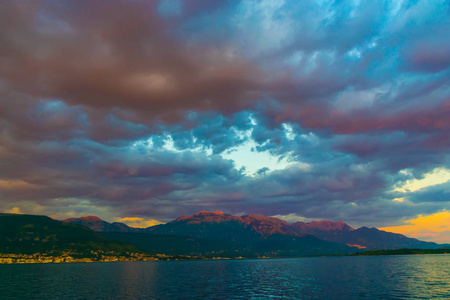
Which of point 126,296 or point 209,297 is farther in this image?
point 126,296

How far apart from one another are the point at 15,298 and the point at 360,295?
109 meters

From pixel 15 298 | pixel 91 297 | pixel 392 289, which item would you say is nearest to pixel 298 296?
pixel 392 289

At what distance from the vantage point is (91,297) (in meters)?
103

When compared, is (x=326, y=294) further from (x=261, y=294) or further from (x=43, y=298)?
(x=43, y=298)

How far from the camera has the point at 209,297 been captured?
9806 cm

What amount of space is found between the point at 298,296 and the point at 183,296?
3654cm

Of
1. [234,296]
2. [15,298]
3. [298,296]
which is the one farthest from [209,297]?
[15,298]

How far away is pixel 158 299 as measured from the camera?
3794 inches

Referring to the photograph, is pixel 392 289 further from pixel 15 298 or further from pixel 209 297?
pixel 15 298

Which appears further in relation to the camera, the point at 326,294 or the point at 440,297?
the point at 326,294

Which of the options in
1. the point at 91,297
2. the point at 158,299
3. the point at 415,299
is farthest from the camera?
the point at 91,297

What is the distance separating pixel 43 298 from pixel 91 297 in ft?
48.2

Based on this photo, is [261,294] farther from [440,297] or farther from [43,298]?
[43,298]

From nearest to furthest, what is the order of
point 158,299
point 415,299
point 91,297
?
point 415,299, point 158,299, point 91,297
